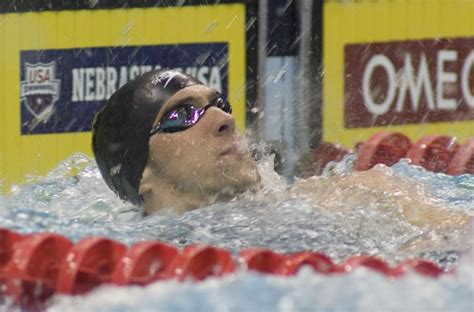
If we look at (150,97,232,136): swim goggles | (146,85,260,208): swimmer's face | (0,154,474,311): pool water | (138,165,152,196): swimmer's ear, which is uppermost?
(150,97,232,136): swim goggles

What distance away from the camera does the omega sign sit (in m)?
Answer: 5.68

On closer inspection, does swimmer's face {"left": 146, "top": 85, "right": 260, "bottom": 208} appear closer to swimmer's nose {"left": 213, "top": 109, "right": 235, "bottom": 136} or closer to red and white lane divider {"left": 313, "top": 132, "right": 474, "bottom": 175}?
swimmer's nose {"left": 213, "top": 109, "right": 235, "bottom": 136}

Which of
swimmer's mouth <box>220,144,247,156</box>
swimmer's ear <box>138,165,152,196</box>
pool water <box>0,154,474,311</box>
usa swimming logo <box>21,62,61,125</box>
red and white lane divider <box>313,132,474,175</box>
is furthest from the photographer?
usa swimming logo <box>21,62,61,125</box>

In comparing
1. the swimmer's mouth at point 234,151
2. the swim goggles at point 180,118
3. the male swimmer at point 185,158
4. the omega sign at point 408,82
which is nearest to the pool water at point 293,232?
the male swimmer at point 185,158

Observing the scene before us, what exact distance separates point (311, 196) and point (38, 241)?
45.0 inches

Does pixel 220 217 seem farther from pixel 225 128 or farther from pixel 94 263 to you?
pixel 94 263

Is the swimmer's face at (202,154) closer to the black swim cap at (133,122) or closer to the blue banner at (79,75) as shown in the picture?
the black swim cap at (133,122)

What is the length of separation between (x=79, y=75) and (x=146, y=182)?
6.22 feet

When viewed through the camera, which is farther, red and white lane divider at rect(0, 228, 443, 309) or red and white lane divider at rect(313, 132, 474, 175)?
red and white lane divider at rect(313, 132, 474, 175)

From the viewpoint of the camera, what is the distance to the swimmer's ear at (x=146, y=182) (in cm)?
341

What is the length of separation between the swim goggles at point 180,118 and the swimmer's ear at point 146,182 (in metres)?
0.10

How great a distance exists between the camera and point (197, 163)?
10.9 ft

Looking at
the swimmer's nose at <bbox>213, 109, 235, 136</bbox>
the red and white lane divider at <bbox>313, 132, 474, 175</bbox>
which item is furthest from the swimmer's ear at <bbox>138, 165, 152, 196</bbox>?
the red and white lane divider at <bbox>313, 132, 474, 175</bbox>

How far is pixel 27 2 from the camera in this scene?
5.13 m
